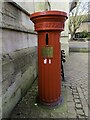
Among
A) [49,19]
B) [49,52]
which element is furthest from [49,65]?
[49,19]

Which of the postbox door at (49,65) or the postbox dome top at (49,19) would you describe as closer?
the postbox dome top at (49,19)

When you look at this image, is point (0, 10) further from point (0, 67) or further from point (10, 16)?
point (0, 67)

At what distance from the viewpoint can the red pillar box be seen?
135 inches

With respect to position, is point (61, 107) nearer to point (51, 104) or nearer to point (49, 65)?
point (51, 104)

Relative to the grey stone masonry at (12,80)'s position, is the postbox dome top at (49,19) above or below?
above

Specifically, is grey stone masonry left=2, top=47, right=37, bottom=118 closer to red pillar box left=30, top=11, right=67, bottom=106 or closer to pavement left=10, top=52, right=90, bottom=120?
pavement left=10, top=52, right=90, bottom=120

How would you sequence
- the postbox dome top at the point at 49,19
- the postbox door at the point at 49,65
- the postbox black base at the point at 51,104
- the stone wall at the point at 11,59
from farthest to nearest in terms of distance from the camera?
the postbox black base at the point at 51,104 < the postbox door at the point at 49,65 < the postbox dome top at the point at 49,19 < the stone wall at the point at 11,59

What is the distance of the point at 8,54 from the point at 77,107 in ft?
5.42

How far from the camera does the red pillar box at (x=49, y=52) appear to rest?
3.44 meters

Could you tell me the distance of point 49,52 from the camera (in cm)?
356

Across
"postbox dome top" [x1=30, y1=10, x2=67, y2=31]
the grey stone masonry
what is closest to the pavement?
the grey stone masonry

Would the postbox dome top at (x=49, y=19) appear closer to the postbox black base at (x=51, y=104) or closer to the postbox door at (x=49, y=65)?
the postbox door at (x=49, y=65)

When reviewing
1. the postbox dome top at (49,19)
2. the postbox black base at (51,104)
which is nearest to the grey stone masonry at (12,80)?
the postbox black base at (51,104)

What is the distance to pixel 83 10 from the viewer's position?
35.0 meters
